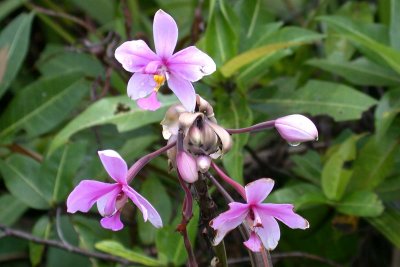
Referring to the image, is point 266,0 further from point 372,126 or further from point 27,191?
point 27,191

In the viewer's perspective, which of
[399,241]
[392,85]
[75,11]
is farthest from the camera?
[75,11]

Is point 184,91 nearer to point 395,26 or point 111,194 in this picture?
point 111,194

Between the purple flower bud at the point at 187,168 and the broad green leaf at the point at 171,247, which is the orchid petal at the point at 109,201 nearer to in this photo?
the purple flower bud at the point at 187,168

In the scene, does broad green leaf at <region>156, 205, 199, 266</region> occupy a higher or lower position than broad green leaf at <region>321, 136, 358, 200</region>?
lower

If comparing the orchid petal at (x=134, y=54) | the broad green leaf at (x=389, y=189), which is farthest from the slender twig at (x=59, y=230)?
the orchid petal at (x=134, y=54)

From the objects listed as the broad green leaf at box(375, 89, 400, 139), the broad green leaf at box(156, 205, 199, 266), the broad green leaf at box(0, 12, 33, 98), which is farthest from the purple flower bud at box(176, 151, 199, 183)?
the broad green leaf at box(0, 12, 33, 98)

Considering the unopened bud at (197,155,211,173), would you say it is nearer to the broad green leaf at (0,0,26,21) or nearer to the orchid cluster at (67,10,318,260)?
the orchid cluster at (67,10,318,260)

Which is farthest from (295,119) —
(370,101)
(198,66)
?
(370,101)
